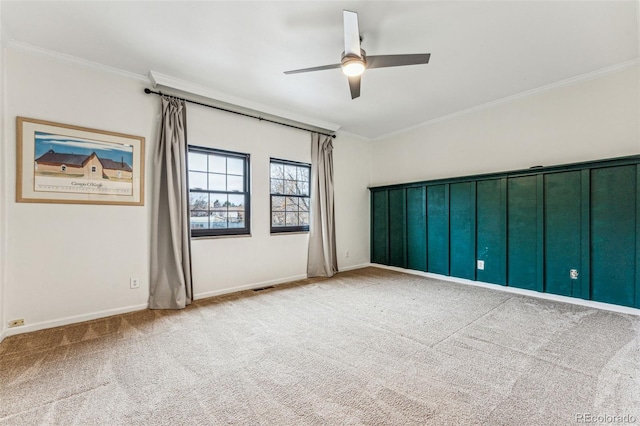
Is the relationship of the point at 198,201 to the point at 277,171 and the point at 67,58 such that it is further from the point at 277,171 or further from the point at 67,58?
the point at 67,58

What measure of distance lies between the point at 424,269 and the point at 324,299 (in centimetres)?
210

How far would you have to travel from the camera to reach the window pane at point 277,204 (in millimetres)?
4230

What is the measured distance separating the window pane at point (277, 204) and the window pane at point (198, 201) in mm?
1016

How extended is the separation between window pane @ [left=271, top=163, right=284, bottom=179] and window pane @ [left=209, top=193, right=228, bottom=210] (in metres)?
0.87

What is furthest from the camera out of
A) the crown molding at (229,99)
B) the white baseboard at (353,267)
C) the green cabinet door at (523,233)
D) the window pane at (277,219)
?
the white baseboard at (353,267)

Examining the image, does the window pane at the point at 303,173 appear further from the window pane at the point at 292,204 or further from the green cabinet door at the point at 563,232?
the green cabinet door at the point at 563,232

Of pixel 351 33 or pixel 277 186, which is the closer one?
pixel 351 33

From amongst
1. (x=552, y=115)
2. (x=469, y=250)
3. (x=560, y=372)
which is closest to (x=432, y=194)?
(x=469, y=250)

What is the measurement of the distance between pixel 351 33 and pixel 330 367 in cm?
253

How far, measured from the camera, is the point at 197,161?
138 inches

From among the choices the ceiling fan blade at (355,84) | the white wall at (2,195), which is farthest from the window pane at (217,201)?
the ceiling fan blade at (355,84)

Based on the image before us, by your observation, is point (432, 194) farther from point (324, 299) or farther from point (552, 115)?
point (324, 299)

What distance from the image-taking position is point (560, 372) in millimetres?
1787

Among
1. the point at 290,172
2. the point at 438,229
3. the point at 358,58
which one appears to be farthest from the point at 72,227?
the point at 438,229
